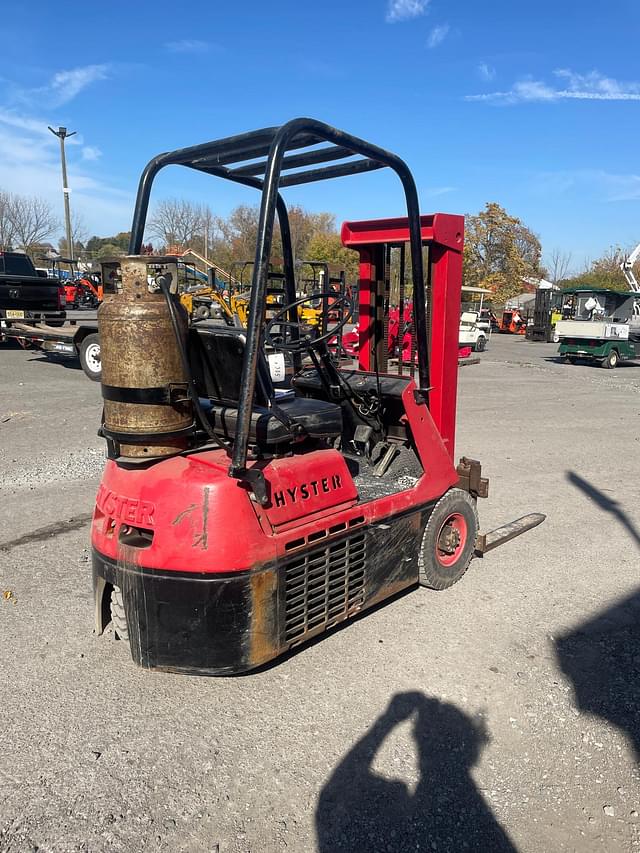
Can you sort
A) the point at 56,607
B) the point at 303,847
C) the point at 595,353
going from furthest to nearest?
the point at 595,353
the point at 56,607
the point at 303,847

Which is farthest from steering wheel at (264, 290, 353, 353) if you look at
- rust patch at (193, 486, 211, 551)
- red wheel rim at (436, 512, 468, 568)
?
red wheel rim at (436, 512, 468, 568)

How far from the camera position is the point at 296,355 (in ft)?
16.6

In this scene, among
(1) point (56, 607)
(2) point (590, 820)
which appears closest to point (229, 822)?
(2) point (590, 820)

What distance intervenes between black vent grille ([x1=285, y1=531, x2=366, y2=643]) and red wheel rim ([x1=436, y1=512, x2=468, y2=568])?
0.95 meters

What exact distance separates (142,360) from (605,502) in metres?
5.33

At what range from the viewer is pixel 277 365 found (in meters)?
4.73

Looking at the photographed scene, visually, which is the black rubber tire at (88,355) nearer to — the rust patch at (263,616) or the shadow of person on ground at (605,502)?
the shadow of person on ground at (605,502)

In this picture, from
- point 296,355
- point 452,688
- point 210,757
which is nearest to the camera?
point 210,757

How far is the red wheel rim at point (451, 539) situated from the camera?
4452mm

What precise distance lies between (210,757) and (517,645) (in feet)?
6.39

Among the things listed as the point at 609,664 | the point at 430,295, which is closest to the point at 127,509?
the point at 430,295

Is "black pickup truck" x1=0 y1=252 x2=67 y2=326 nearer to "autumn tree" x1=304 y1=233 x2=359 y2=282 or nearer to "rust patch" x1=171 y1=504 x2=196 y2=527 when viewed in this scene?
"rust patch" x1=171 y1=504 x2=196 y2=527

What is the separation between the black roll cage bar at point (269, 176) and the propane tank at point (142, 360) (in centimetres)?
43

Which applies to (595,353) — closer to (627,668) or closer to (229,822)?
(627,668)
